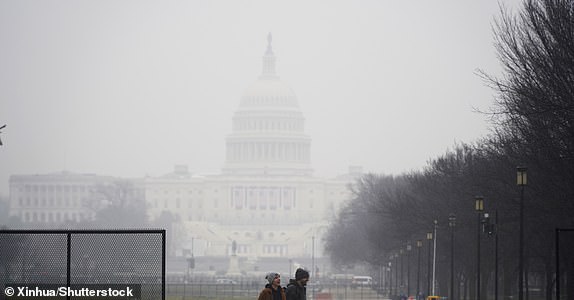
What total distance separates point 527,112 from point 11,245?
2126 cm

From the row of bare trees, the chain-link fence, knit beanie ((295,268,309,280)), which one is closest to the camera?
the chain-link fence

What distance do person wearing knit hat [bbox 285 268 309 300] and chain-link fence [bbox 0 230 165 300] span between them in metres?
2.02

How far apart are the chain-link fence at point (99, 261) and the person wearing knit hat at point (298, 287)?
6.63 feet

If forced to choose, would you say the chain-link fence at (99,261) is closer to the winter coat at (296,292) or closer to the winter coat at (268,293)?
the winter coat at (268,293)

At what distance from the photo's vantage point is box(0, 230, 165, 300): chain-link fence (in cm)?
2514

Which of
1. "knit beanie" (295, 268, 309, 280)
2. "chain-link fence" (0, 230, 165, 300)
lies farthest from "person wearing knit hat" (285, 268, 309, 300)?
"chain-link fence" (0, 230, 165, 300)

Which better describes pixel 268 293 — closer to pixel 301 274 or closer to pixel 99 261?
pixel 301 274

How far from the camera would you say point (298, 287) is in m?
25.5

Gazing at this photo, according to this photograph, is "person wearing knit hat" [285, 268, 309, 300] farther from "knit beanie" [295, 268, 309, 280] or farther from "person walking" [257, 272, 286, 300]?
"person walking" [257, 272, 286, 300]

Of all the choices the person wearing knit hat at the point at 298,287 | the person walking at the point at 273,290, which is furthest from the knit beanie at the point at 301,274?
the person walking at the point at 273,290

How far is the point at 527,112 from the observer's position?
46.0 m

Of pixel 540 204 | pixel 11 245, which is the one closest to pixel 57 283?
pixel 11 245

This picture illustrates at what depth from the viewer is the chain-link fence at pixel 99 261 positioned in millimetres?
25141

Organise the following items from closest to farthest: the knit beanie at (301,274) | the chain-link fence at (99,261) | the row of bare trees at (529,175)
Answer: the chain-link fence at (99,261) → the knit beanie at (301,274) → the row of bare trees at (529,175)
